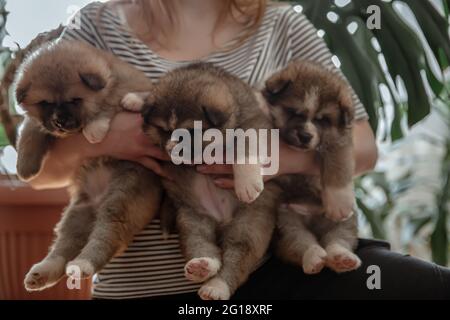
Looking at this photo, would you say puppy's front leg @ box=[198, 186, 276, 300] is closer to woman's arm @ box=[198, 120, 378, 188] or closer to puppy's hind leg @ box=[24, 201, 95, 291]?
woman's arm @ box=[198, 120, 378, 188]

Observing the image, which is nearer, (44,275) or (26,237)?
(44,275)

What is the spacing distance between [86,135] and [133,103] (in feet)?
0.36

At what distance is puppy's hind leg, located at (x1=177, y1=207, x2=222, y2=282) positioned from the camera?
101 cm

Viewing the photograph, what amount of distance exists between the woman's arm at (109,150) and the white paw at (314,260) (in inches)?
12.6

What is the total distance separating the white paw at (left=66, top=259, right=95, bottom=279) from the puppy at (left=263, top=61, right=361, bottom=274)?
0.37 meters

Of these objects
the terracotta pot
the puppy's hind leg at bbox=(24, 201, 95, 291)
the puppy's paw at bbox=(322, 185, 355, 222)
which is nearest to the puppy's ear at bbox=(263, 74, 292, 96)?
the puppy's paw at bbox=(322, 185, 355, 222)

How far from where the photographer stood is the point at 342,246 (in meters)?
1.12

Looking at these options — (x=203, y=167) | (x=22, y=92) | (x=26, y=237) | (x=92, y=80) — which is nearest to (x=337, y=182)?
(x=203, y=167)

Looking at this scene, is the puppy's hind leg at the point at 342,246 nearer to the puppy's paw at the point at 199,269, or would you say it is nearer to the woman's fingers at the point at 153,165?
the puppy's paw at the point at 199,269

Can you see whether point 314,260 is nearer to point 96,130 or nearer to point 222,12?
point 96,130

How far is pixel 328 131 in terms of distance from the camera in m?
1.19
